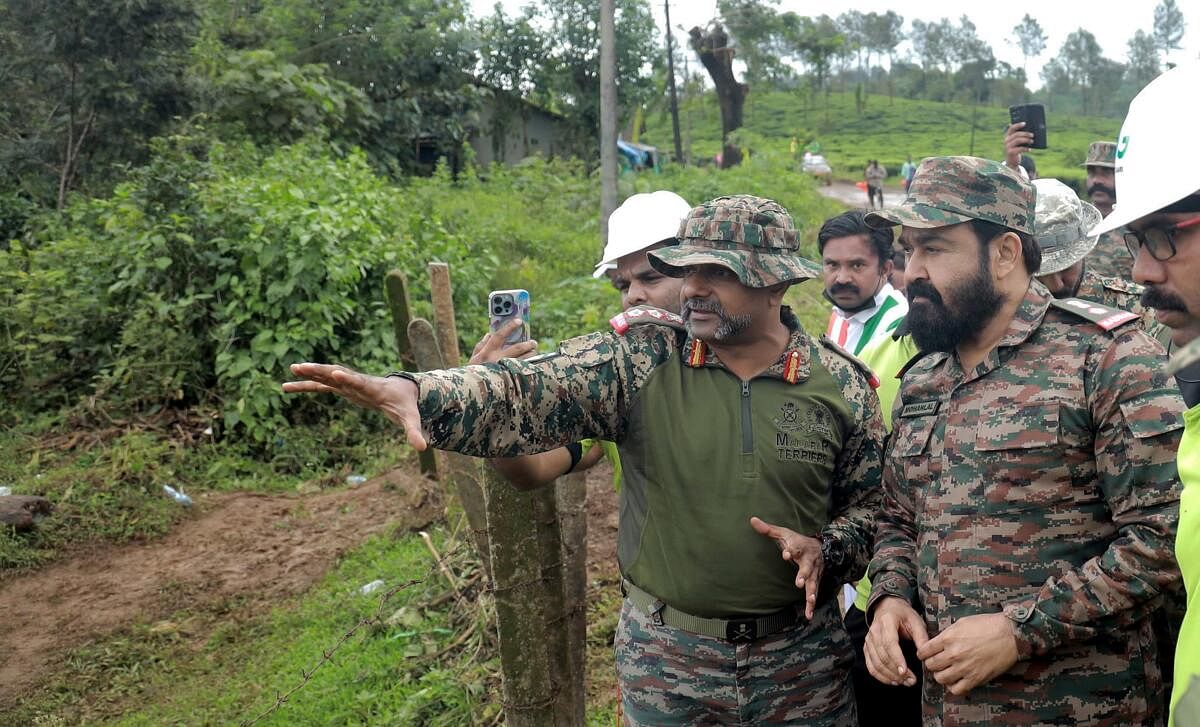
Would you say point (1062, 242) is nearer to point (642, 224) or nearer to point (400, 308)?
point (642, 224)

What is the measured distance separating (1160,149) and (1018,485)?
2.21 feet

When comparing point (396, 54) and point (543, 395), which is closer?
point (543, 395)

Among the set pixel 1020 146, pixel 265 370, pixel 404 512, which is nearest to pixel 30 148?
pixel 265 370

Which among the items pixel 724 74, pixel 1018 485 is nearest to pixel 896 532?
pixel 1018 485

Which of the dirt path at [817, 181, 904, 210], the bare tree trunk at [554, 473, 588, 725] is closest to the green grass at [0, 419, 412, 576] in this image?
the bare tree trunk at [554, 473, 588, 725]

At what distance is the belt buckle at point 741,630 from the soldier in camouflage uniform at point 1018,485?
27 centimetres

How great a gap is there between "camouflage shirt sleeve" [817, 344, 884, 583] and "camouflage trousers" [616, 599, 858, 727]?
0.67 feet

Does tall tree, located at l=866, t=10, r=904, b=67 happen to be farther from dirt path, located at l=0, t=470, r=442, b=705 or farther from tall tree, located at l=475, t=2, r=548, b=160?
dirt path, located at l=0, t=470, r=442, b=705

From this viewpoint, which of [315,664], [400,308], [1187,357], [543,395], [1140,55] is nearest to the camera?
[1187,357]

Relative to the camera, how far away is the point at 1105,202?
441 centimetres

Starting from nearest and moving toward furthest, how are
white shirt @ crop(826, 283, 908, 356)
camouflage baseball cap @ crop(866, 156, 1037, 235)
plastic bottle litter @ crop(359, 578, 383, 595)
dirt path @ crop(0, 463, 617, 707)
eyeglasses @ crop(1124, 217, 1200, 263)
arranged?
eyeglasses @ crop(1124, 217, 1200, 263) → camouflage baseball cap @ crop(866, 156, 1037, 235) → white shirt @ crop(826, 283, 908, 356) → dirt path @ crop(0, 463, 617, 707) → plastic bottle litter @ crop(359, 578, 383, 595)

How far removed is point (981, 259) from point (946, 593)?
718 millimetres

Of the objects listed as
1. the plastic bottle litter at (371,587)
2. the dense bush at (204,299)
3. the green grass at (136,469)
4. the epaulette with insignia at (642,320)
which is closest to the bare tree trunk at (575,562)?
the epaulette with insignia at (642,320)

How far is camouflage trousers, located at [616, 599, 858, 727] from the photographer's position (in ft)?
7.24
